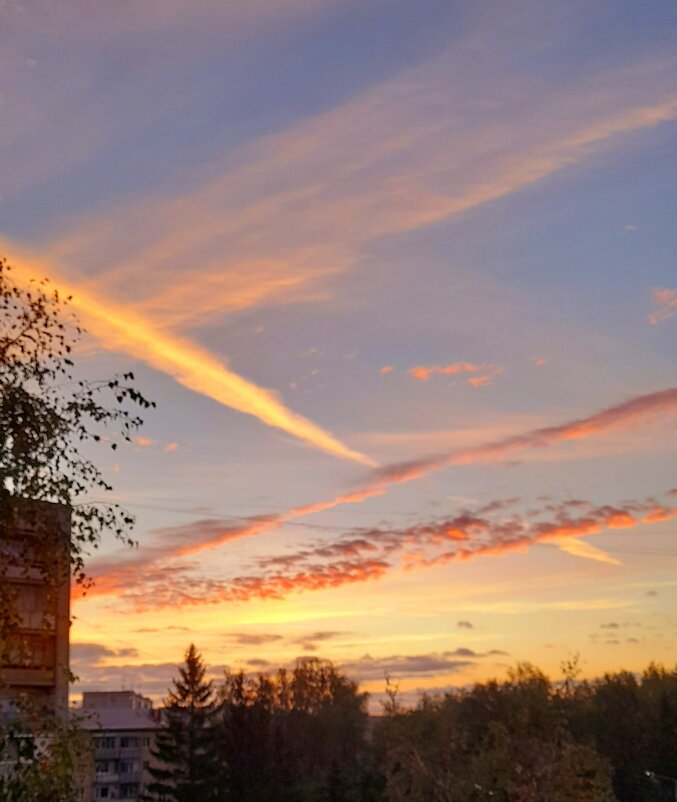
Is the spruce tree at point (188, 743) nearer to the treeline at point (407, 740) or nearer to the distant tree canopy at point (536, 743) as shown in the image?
the treeline at point (407, 740)

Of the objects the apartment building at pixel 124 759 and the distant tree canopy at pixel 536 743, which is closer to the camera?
the distant tree canopy at pixel 536 743

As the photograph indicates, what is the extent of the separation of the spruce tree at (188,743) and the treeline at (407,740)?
0.12 m

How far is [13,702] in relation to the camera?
13.6 m

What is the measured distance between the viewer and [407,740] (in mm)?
66250

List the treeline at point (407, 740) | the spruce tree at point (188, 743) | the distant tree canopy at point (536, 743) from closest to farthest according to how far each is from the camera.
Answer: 1. the distant tree canopy at point (536, 743)
2. the treeline at point (407, 740)
3. the spruce tree at point (188, 743)

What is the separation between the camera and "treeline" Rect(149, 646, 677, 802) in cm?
6412

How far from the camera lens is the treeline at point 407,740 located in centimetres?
6412

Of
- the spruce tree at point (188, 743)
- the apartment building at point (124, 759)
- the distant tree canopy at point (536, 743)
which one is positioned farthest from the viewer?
the apartment building at point (124, 759)

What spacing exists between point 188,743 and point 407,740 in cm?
3807

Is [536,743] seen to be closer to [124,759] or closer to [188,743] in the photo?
[188,743]

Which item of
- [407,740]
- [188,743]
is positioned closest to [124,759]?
[188,743]

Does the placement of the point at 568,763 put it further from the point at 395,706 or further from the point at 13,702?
the point at 13,702

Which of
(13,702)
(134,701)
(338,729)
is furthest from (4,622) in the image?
(134,701)

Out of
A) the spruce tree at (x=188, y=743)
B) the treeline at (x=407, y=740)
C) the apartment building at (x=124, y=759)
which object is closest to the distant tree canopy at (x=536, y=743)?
the treeline at (x=407, y=740)
